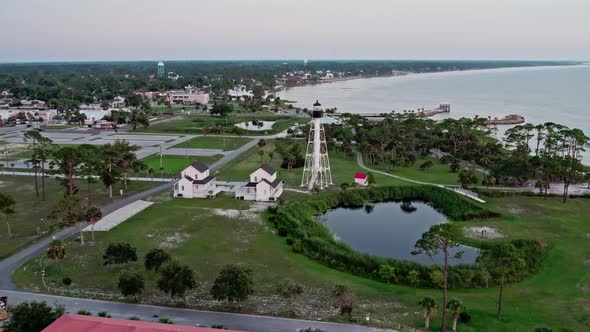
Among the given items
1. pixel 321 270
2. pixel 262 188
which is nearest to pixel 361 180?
pixel 262 188

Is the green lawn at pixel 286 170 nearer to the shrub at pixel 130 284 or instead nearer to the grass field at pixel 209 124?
the grass field at pixel 209 124

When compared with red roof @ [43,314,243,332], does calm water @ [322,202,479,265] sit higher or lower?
lower

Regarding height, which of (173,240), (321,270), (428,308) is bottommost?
(321,270)

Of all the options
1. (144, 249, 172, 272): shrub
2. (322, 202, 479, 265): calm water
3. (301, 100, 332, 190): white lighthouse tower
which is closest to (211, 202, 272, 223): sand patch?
(322, 202, 479, 265): calm water

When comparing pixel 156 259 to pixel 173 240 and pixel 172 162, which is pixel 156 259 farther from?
pixel 172 162

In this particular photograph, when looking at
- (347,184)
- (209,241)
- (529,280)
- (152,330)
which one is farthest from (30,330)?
(347,184)

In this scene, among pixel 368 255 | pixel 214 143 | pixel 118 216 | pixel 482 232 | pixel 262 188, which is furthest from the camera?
pixel 214 143

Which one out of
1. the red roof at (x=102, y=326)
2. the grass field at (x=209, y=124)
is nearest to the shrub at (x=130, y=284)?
the red roof at (x=102, y=326)

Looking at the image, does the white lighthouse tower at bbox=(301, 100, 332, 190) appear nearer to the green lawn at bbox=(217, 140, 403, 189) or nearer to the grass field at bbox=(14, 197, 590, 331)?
the green lawn at bbox=(217, 140, 403, 189)
